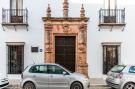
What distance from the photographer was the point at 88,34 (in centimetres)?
3206

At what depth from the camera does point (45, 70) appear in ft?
83.4

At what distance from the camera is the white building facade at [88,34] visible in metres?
31.7

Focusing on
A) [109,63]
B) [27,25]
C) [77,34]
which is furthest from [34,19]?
[109,63]

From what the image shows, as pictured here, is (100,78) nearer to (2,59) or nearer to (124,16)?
(124,16)

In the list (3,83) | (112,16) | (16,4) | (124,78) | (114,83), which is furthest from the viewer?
(16,4)

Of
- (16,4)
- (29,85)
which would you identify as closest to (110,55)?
(16,4)

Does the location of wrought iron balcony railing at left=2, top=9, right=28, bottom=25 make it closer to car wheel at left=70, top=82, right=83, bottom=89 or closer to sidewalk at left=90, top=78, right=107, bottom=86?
sidewalk at left=90, top=78, right=107, bottom=86

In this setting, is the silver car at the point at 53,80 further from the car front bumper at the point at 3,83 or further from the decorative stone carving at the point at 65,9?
the decorative stone carving at the point at 65,9

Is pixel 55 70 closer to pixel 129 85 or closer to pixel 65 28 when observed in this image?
pixel 129 85

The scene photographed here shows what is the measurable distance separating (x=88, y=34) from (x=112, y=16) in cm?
206

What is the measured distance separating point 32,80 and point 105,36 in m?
8.60

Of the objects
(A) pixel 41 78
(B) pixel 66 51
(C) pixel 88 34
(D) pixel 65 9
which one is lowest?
(A) pixel 41 78

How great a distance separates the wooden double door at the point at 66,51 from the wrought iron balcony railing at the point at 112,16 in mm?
2380

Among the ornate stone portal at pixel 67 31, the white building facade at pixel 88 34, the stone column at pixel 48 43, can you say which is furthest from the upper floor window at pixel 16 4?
the stone column at pixel 48 43
